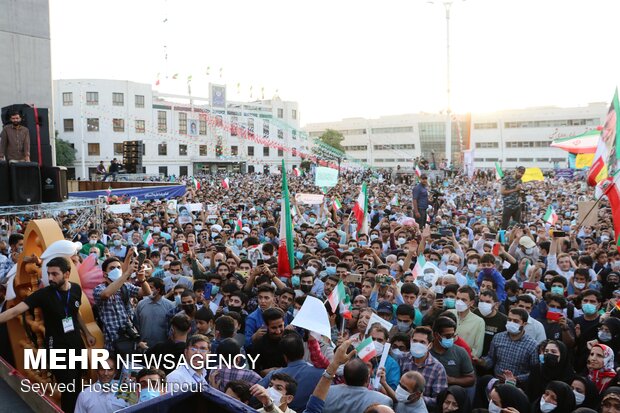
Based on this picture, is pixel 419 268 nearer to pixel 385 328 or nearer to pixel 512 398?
pixel 385 328

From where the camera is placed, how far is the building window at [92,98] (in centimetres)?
5112

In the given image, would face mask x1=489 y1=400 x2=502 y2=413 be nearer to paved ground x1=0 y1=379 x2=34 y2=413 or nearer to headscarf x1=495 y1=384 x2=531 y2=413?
headscarf x1=495 y1=384 x2=531 y2=413

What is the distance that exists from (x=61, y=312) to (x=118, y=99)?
50930 mm

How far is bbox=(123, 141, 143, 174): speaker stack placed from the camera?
2234 cm

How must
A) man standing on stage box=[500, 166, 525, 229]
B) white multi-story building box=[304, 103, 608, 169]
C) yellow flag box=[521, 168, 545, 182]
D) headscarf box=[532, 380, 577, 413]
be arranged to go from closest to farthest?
headscarf box=[532, 380, 577, 413]
man standing on stage box=[500, 166, 525, 229]
yellow flag box=[521, 168, 545, 182]
white multi-story building box=[304, 103, 608, 169]

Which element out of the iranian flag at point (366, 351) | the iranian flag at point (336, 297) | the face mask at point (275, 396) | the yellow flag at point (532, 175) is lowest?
the face mask at point (275, 396)

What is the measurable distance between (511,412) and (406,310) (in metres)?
1.94

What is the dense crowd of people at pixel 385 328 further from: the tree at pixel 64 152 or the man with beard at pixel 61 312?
the tree at pixel 64 152

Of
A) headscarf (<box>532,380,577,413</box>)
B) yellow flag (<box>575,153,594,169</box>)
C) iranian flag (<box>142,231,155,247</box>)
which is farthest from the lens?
yellow flag (<box>575,153,594,169</box>)

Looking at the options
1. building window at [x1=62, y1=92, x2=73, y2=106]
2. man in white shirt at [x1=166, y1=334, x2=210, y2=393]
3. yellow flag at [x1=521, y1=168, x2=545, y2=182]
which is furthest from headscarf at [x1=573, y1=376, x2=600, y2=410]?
building window at [x1=62, y1=92, x2=73, y2=106]

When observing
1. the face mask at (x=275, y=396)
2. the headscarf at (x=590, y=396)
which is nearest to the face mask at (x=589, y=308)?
the headscarf at (x=590, y=396)

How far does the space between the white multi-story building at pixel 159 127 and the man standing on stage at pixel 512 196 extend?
111 feet

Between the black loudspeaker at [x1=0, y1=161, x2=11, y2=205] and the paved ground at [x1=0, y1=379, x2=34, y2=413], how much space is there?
4.86 meters

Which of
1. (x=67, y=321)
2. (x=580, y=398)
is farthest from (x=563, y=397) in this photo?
(x=67, y=321)
